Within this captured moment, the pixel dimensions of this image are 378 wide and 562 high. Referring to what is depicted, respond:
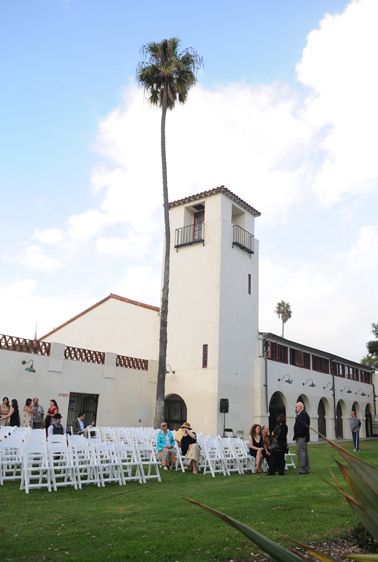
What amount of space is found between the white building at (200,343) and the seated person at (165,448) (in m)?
7.14

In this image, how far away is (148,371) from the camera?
2428 cm

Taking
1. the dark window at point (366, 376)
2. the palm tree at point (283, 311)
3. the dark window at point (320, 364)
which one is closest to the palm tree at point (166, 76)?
the dark window at point (320, 364)

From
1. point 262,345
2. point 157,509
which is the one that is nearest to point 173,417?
point 262,345

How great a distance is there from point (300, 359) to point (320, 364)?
3.80m

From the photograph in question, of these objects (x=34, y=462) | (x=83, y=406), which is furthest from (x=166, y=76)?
(x=34, y=462)

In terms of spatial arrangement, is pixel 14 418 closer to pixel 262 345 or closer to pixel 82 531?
pixel 82 531

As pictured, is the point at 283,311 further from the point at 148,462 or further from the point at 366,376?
the point at 148,462

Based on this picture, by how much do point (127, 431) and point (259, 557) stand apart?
907 centimetres

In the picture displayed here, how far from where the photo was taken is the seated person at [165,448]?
13219 millimetres

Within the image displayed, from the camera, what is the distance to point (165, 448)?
43.9 feet

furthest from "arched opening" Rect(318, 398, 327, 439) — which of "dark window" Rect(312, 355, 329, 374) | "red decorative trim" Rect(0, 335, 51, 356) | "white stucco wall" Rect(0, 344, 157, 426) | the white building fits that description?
"red decorative trim" Rect(0, 335, 51, 356)

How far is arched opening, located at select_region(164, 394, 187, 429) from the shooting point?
25017mm

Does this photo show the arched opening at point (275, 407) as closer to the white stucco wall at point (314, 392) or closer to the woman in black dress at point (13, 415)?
the white stucco wall at point (314, 392)

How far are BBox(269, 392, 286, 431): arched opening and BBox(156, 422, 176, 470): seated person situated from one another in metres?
15.2
